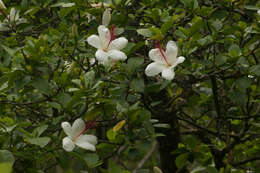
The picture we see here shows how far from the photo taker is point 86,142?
47.0 inches

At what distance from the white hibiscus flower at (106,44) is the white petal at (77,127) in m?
0.21

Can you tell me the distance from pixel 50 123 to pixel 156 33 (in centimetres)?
50

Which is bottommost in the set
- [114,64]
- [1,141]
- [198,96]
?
[198,96]

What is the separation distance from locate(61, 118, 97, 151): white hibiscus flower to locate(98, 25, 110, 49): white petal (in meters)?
0.26

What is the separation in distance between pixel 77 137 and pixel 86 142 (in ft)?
0.11

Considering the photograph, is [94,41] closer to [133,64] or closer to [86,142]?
[133,64]

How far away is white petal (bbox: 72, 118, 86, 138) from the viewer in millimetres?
1169

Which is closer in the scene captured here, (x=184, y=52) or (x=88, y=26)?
(x=184, y=52)

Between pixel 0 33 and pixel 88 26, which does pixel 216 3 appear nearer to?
pixel 88 26

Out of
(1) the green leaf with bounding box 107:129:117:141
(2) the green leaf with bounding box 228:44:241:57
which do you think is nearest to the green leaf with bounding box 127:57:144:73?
(1) the green leaf with bounding box 107:129:117:141

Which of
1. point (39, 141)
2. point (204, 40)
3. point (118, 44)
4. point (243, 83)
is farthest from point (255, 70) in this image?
point (39, 141)

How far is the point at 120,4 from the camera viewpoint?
1332 mm

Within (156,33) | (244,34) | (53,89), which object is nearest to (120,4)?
(156,33)

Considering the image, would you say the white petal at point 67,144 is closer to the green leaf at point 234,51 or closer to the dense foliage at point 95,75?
the dense foliage at point 95,75
